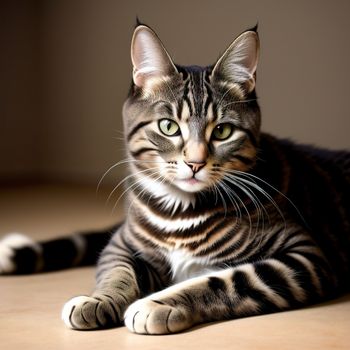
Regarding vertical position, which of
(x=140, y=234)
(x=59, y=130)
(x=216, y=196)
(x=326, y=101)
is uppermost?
(x=216, y=196)

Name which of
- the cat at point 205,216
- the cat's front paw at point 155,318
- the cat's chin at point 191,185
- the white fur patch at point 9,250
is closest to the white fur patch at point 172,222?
the cat at point 205,216

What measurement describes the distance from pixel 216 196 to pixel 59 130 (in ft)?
12.1

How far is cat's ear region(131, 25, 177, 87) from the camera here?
215 centimetres

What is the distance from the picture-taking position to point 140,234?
7.65 ft

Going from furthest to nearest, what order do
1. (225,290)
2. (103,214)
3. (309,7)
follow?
(309,7), (103,214), (225,290)

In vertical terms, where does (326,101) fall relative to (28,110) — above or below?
above

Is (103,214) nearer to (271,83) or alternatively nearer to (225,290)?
(271,83)

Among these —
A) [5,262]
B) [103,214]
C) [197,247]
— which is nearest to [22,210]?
[103,214]

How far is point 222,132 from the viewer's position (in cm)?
214

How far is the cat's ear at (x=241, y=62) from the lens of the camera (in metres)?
2.16

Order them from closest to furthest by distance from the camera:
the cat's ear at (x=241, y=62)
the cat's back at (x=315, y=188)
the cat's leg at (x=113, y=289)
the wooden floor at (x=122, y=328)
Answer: the wooden floor at (x=122, y=328) < the cat's leg at (x=113, y=289) < the cat's ear at (x=241, y=62) < the cat's back at (x=315, y=188)


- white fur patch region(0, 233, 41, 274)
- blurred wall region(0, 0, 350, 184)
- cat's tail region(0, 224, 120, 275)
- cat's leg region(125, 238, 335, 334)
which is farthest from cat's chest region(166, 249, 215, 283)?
blurred wall region(0, 0, 350, 184)

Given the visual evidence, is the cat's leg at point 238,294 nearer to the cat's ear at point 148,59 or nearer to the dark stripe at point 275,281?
the dark stripe at point 275,281

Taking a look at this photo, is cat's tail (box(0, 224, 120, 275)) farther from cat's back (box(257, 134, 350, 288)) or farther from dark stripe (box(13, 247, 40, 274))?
cat's back (box(257, 134, 350, 288))
